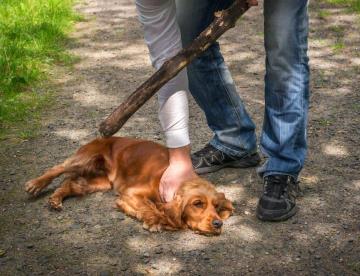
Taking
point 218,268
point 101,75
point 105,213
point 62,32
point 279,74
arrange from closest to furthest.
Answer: point 218,268, point 279,74, point 105,213, point 101,75, point 62,32

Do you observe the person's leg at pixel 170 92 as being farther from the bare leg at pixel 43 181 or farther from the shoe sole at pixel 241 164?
the bare leg at pixel 43 181

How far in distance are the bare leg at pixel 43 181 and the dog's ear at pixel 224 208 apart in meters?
Result: 1.04

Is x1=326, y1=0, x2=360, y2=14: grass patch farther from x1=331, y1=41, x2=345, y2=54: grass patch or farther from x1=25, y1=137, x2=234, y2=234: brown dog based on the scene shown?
x1=25, y1=137, x2=234, y2=234: brown dog

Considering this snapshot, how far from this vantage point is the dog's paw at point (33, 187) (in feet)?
13.1

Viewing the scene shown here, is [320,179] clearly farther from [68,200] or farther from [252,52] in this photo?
[252,52]

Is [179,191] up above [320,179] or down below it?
above

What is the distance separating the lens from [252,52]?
6.75 m

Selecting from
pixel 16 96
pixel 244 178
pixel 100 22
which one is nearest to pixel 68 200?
pixel 244 178

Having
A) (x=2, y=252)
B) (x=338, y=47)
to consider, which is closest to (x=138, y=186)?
(x=2, y=252)

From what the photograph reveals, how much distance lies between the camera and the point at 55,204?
389 centimetres

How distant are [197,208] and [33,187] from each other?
40.8 inches

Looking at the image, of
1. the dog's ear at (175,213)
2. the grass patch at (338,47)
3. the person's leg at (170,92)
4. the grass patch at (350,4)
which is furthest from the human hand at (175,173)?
the grass patch at (350,4)

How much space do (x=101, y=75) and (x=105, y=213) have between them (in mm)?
2640

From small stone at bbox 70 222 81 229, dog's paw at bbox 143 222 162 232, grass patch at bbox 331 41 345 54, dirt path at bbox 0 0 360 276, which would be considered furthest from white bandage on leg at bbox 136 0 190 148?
grass patch at bbox 331 41 345 54
